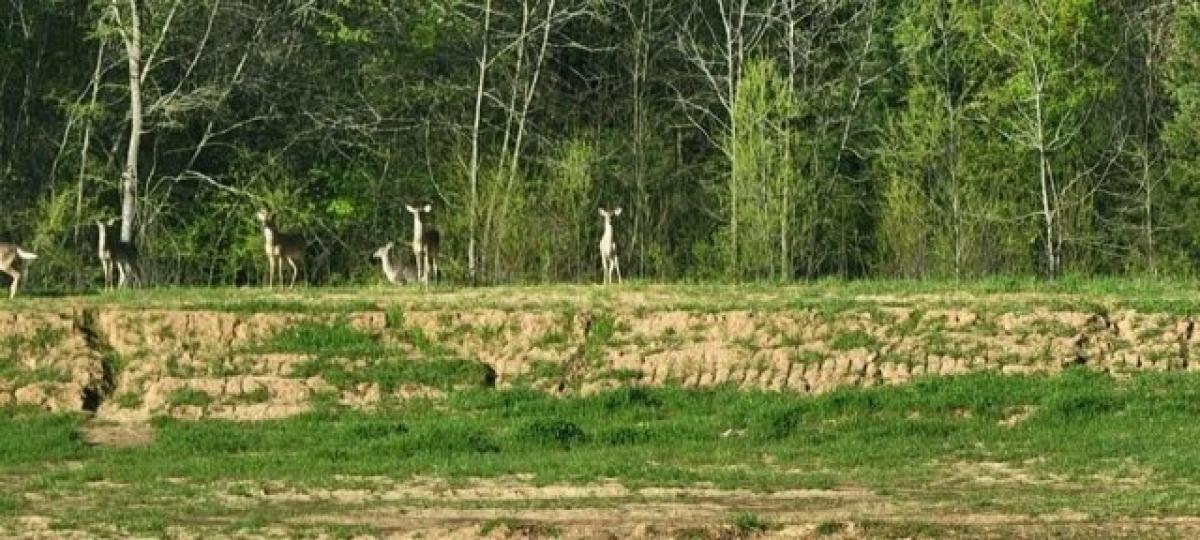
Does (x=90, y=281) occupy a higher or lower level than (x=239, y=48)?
lower

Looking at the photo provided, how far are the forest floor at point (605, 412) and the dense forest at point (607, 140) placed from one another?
1226cm

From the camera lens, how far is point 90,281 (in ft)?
148

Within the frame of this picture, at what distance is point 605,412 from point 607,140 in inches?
904

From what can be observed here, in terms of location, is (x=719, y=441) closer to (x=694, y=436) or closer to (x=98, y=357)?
(x=694, y=436)

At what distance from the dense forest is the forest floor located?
12.3 meters

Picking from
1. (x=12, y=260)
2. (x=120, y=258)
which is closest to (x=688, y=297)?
(x=12, y=260)

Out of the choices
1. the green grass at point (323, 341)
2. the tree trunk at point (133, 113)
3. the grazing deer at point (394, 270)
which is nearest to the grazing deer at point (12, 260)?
the green grass at point (323, 341)

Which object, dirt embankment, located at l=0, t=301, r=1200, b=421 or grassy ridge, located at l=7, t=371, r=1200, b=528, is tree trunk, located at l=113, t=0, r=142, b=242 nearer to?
dirt embankment, located at l=0, t=301, r=1200, b=421

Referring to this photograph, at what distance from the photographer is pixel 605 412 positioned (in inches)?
1175

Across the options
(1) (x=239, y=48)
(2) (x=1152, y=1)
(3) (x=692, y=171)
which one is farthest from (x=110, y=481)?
(2) (x=1152, y=1)

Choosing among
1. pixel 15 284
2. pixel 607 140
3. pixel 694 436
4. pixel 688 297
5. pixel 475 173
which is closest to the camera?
pixel 694 436

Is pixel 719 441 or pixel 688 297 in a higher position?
pixel 688 297

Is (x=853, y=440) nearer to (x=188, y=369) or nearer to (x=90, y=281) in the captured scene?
(x=188, y=369)

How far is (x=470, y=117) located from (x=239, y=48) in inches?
205
